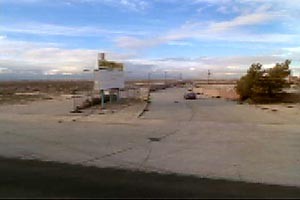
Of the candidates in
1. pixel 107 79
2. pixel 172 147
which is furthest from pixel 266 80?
pixel 172 147

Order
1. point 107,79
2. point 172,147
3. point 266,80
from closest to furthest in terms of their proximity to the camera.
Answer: point 172,147 → point 107,79 → point 266,80

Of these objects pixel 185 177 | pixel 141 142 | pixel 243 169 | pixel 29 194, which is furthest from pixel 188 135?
pixel 29 194

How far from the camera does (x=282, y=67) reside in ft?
216

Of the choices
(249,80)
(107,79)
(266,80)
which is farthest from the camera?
(249,80)

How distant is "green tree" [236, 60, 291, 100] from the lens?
212 ft

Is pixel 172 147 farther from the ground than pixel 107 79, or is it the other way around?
pixel 107 79

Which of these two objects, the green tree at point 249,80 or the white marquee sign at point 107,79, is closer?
the white marquee sign at point 107,79

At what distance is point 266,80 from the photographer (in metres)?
65.1

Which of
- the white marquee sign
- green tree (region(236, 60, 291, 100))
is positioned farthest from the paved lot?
green tree (region(236, 60, 291, 100))

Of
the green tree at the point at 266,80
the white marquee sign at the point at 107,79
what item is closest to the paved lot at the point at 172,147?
the white marquee sign at the point at 107,79

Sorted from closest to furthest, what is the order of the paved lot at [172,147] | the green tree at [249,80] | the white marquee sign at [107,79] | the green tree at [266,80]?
the paved lot at [172,147] → the white marquee sign at [107,79] → the green tree at [266,80] → the green tree at [249,80]

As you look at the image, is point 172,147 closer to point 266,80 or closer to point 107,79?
point 107,79

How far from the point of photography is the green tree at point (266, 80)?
6475 centimetres

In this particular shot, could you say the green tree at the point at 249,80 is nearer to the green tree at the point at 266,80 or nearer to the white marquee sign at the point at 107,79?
the green tree at the point at 266,80
